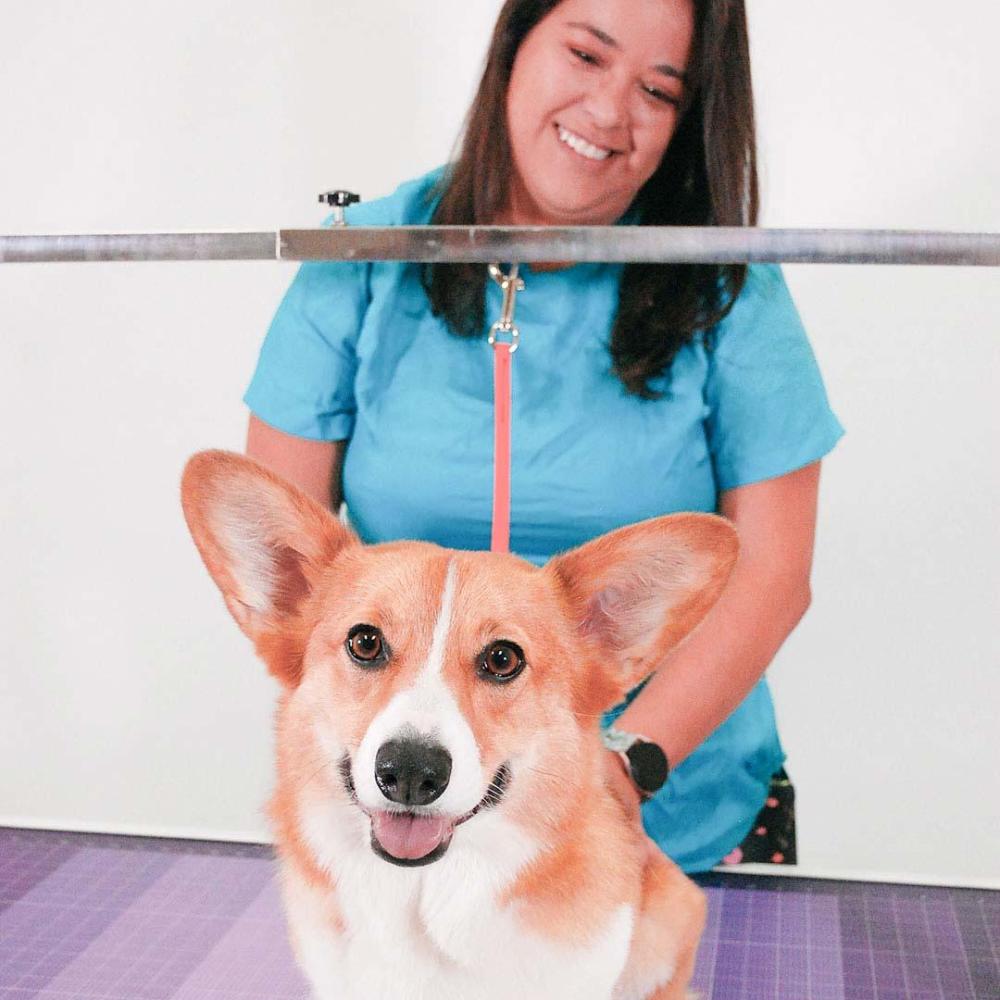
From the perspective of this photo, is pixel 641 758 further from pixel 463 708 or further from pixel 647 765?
pixel 463 708

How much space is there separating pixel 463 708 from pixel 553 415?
15.5 inches

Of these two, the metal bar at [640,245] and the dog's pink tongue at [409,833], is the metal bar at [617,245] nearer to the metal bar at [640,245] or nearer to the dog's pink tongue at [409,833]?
the metal bar at [640,245]

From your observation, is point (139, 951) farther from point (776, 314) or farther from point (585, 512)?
point (776, 314)

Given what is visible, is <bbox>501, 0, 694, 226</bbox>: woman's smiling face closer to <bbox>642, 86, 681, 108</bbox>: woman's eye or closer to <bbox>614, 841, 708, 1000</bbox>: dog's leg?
<bbox>642, 86, 681, 108</bbox>: woman's eye

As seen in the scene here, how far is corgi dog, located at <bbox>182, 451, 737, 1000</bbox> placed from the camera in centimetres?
97

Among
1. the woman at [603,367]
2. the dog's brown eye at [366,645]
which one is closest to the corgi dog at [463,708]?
the dog's brown eye at [366,645]

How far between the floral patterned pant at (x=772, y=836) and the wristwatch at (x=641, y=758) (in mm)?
184

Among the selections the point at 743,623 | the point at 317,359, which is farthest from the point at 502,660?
the point at 317,359

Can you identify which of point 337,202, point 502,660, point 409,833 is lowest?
point 409,833

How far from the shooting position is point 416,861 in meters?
0.96

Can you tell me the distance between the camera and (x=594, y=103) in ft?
3.86

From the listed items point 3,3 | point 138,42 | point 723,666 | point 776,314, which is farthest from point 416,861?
point 3,3

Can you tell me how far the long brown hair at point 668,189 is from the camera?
1190 mm

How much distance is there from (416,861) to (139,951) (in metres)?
0.46
